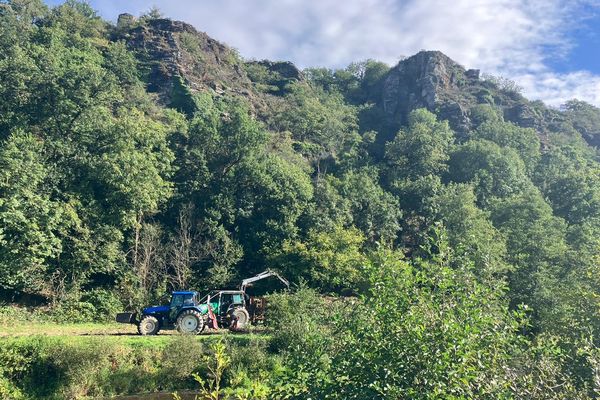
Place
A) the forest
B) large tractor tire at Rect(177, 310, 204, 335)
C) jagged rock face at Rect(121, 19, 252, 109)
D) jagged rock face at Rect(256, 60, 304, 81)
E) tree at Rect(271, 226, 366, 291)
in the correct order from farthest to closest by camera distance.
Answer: jagged rock face at Rect(256, 60, 304, 81) < jagged rock face at Rect(121, 19, 252, 109) < tree at Rect(271, 226, 366, 291) < large tractor tire at Rect(177, 310, 204, 335) < the forest

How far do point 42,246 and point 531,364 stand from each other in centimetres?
2652

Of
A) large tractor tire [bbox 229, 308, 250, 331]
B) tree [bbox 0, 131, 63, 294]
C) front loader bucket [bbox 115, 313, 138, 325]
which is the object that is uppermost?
tree [bbox 0, 131, 63, 294]

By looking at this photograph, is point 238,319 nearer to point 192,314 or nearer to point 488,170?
point 192,314

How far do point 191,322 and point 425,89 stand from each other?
2639 inches

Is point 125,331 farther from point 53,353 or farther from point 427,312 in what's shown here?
point 427,312

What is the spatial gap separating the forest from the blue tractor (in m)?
2.23

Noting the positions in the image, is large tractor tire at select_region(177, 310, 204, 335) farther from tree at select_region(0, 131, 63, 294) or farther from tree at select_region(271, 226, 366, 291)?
tree at select_region(271, 226, 366, 291)

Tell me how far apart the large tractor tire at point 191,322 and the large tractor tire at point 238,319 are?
2129 mm

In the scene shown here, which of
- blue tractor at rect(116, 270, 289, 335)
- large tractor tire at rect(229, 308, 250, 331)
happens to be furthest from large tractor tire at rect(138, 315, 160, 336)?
large tractor tire at rect(229, 308, 250, 331)

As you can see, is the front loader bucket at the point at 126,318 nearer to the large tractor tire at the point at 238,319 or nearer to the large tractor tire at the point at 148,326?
the large tractor tire at the point at 148,326

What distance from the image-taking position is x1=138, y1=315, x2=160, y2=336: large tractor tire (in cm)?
2076

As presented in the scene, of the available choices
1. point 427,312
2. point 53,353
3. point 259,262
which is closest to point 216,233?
point 259,262

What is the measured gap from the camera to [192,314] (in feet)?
68.4

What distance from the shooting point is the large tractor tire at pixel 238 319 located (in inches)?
890
